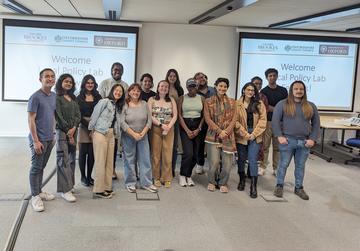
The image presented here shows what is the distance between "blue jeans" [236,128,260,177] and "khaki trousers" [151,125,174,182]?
2.78 ft

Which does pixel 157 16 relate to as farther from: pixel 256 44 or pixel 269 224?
pixel 269 224

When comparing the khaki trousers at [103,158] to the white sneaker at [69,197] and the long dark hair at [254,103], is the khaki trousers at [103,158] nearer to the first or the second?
the white sneaker at [69,197]

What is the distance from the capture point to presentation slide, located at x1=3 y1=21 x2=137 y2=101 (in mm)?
7430

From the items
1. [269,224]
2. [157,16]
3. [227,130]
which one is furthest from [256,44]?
[269,224]

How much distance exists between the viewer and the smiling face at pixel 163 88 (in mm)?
4812

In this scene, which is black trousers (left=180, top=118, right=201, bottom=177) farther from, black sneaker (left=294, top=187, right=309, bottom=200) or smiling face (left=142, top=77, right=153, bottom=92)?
black sneaker (left=294, top=187, right=309, bottom=200)

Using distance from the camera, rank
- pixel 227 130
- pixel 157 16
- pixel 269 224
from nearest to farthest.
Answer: pixel 269 224
pixel 227 130
pixel 157 16

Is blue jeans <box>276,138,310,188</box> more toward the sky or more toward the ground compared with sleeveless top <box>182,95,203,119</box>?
more toward the ground

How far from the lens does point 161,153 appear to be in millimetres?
5016

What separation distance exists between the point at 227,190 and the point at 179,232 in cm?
139

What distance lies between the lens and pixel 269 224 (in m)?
3.91

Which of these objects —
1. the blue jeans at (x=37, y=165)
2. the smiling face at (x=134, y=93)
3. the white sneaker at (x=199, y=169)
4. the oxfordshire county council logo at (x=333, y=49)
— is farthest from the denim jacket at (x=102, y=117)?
the oxfordshire county council logo at (x=333, y=49)

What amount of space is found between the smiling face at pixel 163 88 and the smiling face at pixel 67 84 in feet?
3.53

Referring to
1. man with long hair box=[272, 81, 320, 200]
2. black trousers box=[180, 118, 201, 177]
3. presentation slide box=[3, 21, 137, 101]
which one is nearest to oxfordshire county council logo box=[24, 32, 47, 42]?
presentation slide box=[3, 21, 137, 101]
